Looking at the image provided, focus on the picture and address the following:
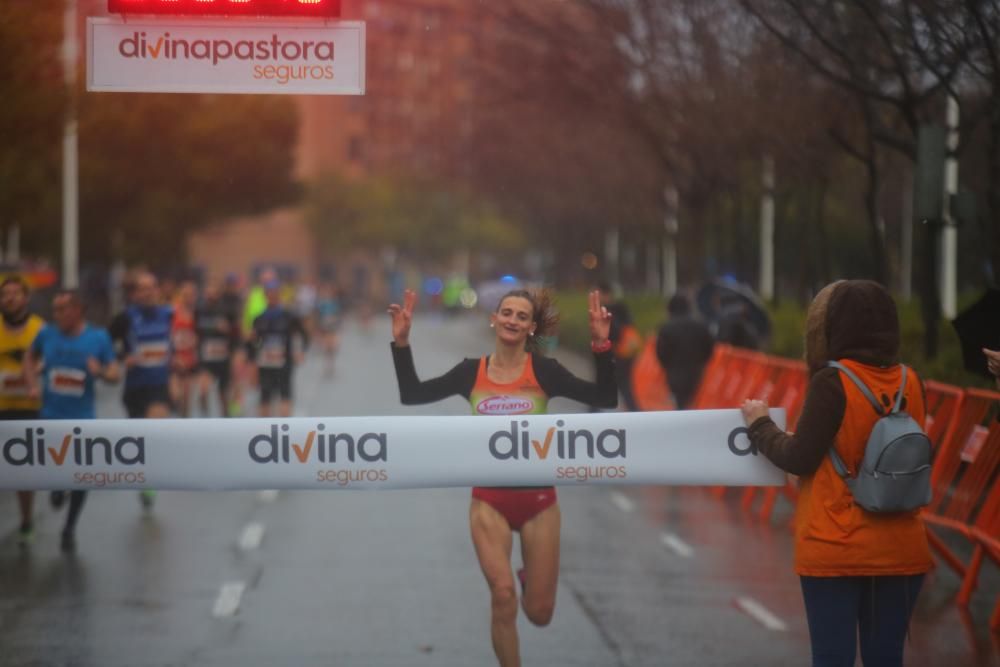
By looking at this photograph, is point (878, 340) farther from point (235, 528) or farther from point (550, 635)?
point (235, 528)

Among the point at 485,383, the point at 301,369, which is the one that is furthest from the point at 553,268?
the point at 485,383

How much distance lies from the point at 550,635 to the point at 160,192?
4409 cm

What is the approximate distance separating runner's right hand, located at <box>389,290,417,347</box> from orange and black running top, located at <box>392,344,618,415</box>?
0.15 ft

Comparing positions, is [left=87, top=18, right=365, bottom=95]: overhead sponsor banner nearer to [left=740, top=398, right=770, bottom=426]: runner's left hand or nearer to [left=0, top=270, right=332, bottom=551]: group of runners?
[left=740, top=398, right=770, bottom=426]: runner's left hand

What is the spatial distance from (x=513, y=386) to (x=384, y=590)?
3.56 m

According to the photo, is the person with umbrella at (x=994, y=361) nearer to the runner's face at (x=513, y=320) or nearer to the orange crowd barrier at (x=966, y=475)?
the runner's face at (x=513, y=320)

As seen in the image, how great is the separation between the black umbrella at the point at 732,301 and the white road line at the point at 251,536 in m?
7.38

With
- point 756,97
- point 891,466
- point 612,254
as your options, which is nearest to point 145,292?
point 891,466

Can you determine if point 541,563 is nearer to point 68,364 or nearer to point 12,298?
point 68,364

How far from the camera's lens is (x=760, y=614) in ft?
34.2

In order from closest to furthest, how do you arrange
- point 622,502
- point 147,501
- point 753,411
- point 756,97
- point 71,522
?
point 753,411
point 71,522
point 147,501
point 622,502
point 756,97

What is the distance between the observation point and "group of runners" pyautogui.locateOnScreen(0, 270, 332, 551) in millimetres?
12789

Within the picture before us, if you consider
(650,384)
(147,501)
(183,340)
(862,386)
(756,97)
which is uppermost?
(756,97)

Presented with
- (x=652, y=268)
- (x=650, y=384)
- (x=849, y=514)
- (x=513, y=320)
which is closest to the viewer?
(x=849, y=514)
